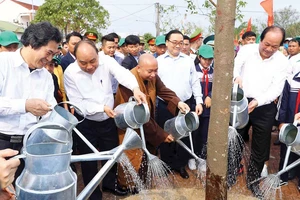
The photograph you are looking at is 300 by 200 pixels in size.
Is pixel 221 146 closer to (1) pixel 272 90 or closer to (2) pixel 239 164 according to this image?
(1) pixel 272 90

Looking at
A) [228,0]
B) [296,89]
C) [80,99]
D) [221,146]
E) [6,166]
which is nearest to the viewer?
[6,166]

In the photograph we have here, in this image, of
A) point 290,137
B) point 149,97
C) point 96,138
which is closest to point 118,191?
point 96,138

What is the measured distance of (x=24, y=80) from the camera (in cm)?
204

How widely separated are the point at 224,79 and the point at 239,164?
1903 mm

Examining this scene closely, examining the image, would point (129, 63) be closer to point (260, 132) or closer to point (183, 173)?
point (183, 173)

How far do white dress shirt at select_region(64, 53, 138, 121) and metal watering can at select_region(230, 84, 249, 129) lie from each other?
81 cm

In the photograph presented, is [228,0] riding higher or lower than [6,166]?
higher

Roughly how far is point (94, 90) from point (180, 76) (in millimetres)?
1180

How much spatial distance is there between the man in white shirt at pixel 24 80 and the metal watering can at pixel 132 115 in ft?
1.90

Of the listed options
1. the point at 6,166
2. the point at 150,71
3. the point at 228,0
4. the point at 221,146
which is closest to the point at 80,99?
the point at 150,71

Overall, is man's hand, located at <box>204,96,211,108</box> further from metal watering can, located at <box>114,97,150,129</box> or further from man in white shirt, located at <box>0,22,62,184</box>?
man in white shirt, located at <box>0,22,62,184</box>

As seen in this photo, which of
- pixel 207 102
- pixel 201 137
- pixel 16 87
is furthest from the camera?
pixel 201 137

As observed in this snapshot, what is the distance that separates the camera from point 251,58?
120 inches

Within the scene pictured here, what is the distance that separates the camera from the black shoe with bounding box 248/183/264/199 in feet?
10.0
